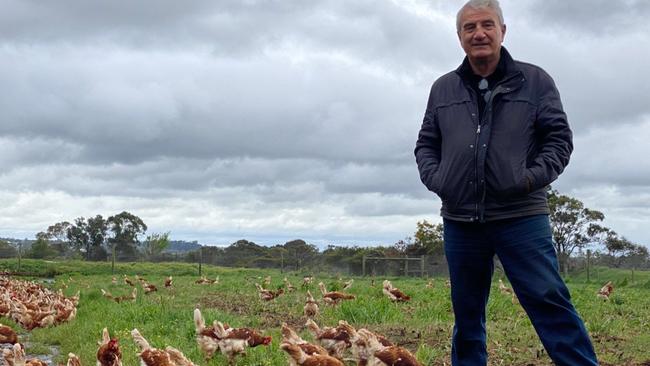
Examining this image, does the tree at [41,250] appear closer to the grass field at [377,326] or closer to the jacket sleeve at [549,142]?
the grass field at [377,326]

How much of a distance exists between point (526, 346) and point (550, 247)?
3.03m

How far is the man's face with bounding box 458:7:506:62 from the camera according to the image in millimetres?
4344

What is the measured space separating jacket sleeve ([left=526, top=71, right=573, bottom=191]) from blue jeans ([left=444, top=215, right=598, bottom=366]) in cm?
30

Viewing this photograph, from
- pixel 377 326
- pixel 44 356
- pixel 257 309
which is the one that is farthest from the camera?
pixel 257 309

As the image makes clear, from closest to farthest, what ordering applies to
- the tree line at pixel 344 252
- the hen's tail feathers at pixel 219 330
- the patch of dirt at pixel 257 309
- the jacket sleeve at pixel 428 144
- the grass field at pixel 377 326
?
the jacket sleeve at pixel 428 144, the hen's tail feathers at pixel 219 330, the grass field at pixel 377 326, the patch of dirt at pixel 257 309, the tree line at pixel 344 252

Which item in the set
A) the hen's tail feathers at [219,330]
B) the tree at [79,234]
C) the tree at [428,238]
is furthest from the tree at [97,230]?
the hen's tail feathers at [219,330]

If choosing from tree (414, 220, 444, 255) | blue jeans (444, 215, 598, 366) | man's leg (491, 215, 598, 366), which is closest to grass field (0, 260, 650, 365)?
blue jeans (444, 215, 598, 366)

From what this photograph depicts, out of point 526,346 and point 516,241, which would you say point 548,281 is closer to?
point 516,241

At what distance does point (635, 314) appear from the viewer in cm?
1091

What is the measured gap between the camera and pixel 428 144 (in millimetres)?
4770

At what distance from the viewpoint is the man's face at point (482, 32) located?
14.3 ft

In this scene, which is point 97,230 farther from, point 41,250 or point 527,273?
point 527,273

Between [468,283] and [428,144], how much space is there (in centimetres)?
101

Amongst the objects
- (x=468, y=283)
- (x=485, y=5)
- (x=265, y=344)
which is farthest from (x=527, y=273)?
(x=265, y=344)
